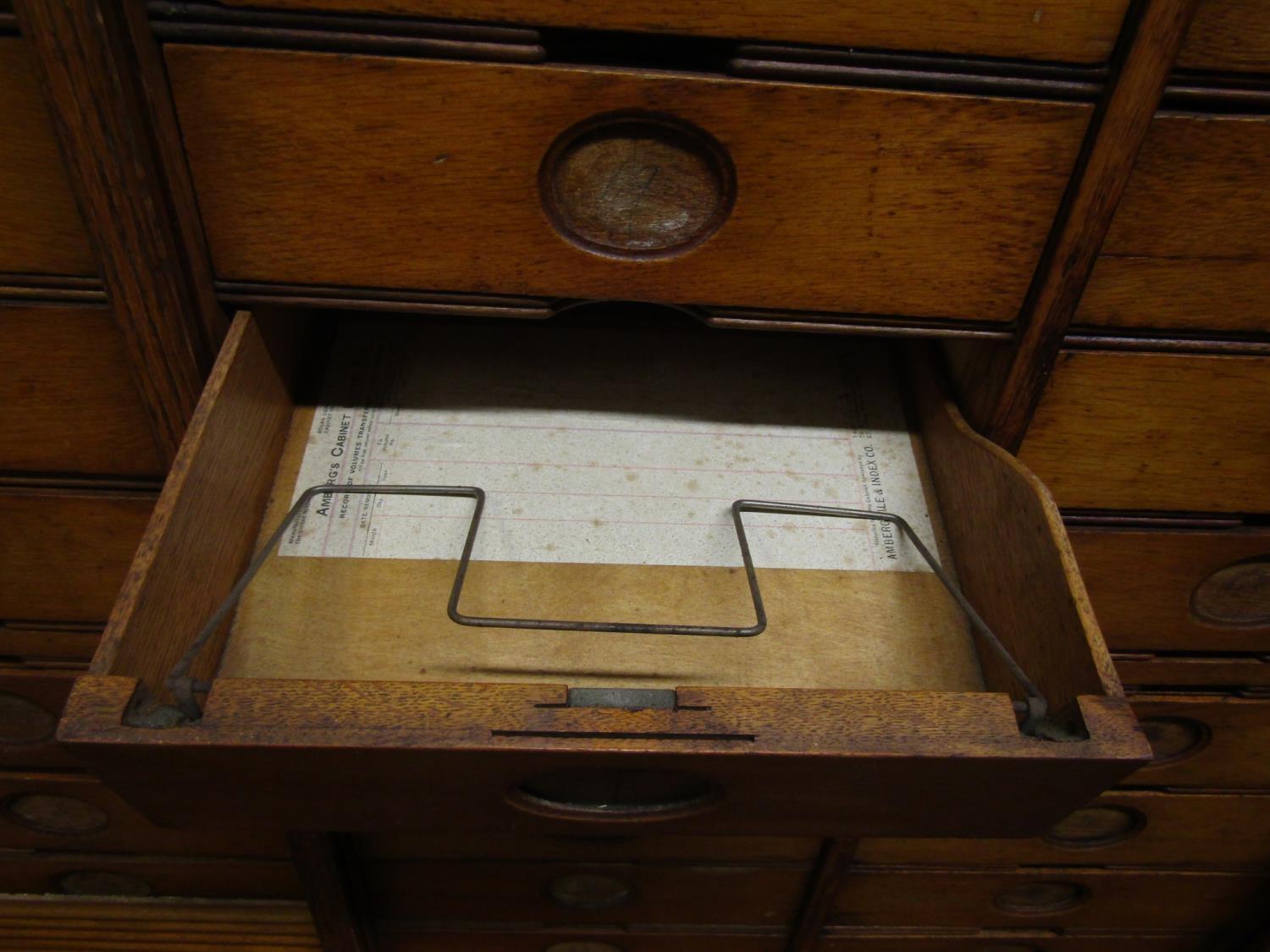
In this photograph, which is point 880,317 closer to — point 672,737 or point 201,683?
point 672,737

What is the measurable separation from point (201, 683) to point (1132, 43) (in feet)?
1.90

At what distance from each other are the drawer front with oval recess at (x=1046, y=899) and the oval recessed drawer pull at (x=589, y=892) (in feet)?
0.77

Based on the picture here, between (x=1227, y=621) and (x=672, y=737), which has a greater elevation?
(x=1227, y=621)

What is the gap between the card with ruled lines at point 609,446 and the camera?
0.65 m

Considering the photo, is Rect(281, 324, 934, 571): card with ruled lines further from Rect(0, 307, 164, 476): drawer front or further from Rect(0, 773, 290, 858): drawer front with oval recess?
Rect(0, 773, 290, 858): drawer front with oval recess

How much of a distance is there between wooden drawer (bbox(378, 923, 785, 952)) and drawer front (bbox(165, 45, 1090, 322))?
713 millimetres

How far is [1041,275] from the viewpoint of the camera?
1.87 feet

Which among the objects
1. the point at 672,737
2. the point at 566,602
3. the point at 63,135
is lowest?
the point at 672,737

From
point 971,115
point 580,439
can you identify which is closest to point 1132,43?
point 971,115

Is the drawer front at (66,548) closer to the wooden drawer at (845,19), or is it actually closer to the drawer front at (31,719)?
the drawer front at (31,719)

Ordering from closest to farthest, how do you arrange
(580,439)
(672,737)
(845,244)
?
(672,737) < (845,244) < (580,439)

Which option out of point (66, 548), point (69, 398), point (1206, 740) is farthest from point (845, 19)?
point (1206, 740)

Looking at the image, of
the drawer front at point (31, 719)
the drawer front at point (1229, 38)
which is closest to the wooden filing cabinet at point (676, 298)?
the drawer front at point (1229, 38)

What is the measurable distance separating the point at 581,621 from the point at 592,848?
371 millimetres
